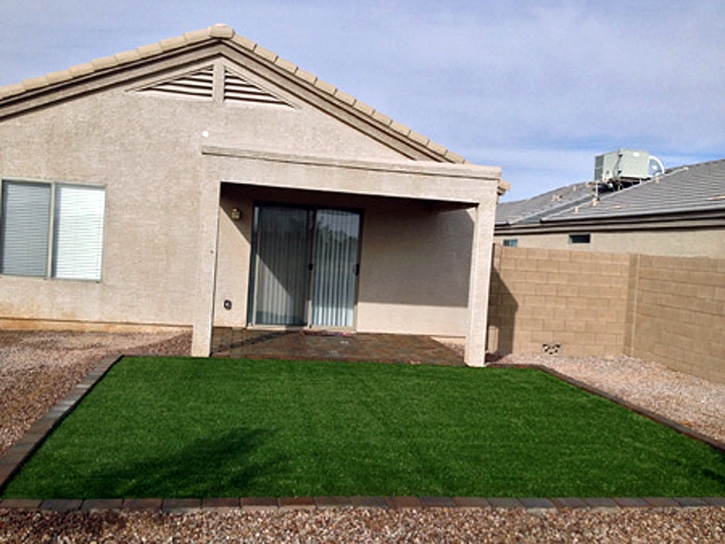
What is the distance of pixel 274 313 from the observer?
13242mm

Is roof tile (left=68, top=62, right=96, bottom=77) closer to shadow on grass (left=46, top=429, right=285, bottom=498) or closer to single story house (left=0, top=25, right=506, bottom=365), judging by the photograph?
single story house (left=0, top=25, right=506, bottom=365)

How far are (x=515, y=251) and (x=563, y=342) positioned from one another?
206cm

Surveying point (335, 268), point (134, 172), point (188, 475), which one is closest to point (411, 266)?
point (335, 268)

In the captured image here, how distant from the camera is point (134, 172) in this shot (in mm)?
12266

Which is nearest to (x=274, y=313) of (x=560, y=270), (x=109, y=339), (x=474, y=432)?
(x=109, y=339)

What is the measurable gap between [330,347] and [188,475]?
6132mm

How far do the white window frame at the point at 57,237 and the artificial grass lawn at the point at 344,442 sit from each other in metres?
3.51

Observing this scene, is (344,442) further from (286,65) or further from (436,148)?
(286,65)

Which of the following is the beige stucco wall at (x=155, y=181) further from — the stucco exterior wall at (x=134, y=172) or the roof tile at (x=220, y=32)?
the roof tile at (x=220, y=32)

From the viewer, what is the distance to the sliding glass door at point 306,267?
13.1 m

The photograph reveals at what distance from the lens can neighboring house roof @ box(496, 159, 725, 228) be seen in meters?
14.7

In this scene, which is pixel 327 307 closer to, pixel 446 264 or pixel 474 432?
pixel 446 264

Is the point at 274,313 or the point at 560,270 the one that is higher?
the point at 560,270

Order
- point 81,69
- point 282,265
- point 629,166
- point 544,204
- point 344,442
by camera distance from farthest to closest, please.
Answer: point 544,204 → point 629,166 → point 282,265 → point 81,69 → point 344,442
